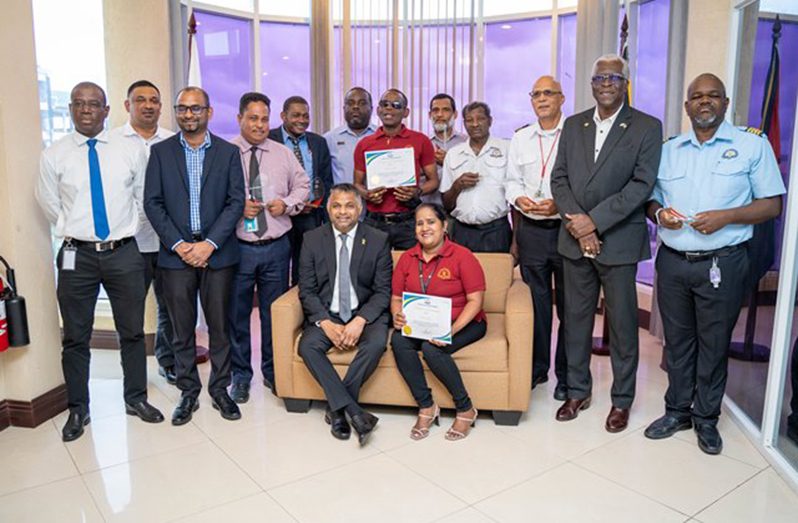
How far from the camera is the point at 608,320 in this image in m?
3.38

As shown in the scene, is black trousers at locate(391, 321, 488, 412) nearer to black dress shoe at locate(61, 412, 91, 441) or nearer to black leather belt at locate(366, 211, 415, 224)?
black leather belt at locate(366, 211, 415, 224)

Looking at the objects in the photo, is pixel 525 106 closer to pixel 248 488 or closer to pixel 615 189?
pixel 615 189

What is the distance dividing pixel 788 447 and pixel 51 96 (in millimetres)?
5418

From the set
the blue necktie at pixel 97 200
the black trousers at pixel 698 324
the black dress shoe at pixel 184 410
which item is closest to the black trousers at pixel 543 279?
the black trousers at pixel 698 324

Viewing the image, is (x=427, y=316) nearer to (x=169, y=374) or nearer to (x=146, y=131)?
(x=169, y=374)

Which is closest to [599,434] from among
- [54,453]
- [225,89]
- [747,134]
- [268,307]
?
[747,134]

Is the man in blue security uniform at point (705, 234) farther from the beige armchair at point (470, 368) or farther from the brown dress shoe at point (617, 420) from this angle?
the beige armchair at point (470, 368)

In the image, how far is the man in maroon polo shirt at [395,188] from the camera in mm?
3984

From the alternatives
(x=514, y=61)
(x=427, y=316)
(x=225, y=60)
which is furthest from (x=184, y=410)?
(x=514, y=61)

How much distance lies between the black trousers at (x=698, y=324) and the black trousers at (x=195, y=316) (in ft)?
7.67

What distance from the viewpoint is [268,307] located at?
3861 mm

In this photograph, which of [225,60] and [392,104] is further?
[225,60]

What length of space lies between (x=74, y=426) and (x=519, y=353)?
235cm

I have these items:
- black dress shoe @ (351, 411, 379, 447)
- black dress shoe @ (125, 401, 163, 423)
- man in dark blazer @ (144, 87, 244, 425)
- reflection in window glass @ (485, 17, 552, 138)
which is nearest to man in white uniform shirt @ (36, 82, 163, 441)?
man in dark blazer @ (144, 87, 244, 425)
